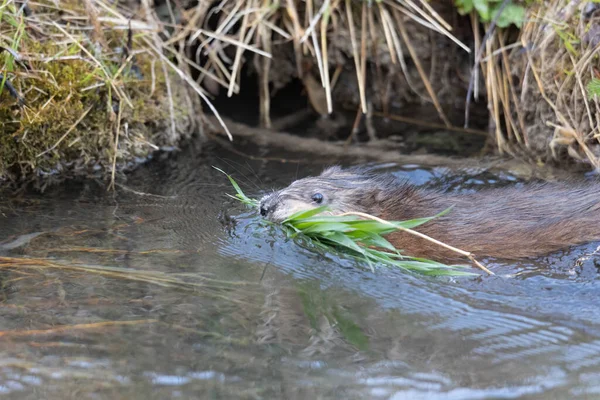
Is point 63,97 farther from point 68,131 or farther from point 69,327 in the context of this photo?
point 69,327

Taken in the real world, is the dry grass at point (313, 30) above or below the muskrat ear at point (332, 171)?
above

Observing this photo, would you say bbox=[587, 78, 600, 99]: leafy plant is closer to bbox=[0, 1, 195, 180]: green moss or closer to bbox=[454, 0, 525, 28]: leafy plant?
bbox=[454, 0, 525, 28]: leafy plant

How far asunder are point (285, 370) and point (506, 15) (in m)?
4.10

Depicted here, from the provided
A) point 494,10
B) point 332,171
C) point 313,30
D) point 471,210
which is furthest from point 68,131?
point 494,10

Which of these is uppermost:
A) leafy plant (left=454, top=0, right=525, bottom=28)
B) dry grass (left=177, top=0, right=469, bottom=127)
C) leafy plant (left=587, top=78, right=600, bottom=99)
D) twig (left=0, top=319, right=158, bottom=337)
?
leafy plant (left=454, top=0, right=525, bottom=28)

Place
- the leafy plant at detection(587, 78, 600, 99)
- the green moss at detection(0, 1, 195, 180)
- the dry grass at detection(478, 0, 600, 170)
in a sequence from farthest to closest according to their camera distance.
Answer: the dry grass at detection(478, 0, 600, 170), the green moss at detection(0, 1, 195, 180), the leafy plant at detection(587, 78, 600, 99)

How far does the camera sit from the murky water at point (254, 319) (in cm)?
301

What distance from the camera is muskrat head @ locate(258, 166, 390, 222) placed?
4688 millimetres

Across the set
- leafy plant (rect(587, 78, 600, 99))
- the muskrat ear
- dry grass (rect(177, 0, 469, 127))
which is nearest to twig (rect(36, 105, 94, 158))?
dry grass (rect(177, 0, 469, 127))

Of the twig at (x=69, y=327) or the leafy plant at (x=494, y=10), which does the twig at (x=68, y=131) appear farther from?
A: the leafy plant at (x=494, y=10)

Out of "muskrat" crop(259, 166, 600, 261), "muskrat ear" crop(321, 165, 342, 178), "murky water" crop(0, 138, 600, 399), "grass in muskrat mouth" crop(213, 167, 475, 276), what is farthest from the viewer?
"muskrat ear" crop(321, 165, 342, 178)

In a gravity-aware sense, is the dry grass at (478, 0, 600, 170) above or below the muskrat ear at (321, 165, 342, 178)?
above

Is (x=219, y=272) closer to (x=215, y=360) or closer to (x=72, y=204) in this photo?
(x=215, y=360)

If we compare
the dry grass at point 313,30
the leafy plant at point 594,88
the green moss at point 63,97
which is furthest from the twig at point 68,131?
the leafy plant at point 594,88
